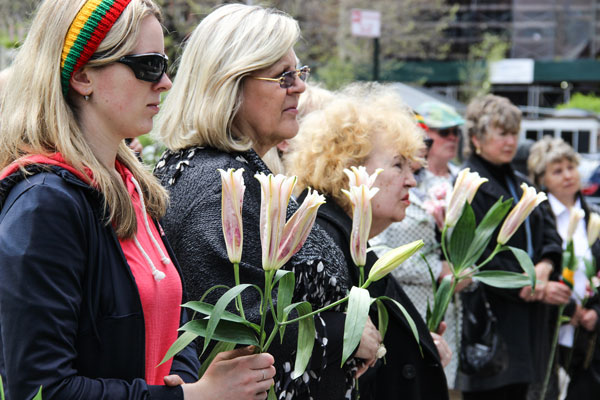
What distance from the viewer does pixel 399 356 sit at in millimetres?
2873

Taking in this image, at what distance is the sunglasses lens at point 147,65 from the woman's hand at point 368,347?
42.0 inches

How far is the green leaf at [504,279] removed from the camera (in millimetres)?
2318

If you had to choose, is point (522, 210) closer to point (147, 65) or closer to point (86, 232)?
point (147, 65)

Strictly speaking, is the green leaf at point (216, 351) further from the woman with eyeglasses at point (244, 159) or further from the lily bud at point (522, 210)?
the lily bud at point (522, 210)

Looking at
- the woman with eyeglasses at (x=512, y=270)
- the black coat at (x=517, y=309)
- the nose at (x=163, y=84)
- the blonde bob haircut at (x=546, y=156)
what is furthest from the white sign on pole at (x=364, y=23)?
the nose at (x=163, y=84)

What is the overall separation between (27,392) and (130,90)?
726 millimetres

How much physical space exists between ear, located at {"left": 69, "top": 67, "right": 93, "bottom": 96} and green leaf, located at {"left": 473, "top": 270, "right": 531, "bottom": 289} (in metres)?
1.31

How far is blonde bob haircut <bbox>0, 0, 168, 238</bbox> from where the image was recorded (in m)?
1.69

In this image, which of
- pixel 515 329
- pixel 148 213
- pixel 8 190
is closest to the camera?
pixel 8 190

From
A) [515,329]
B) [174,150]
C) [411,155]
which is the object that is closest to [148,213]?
[174,150]

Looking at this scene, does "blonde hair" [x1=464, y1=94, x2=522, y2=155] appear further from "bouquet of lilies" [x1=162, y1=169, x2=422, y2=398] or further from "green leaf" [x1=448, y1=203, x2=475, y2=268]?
"bouquet of lilies" [x1=162, y1=169, x2=422, y2=398]

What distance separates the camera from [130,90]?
1777 mm

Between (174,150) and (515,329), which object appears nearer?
(174,150)

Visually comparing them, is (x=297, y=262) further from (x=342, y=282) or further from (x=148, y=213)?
(x=148, y=213)
